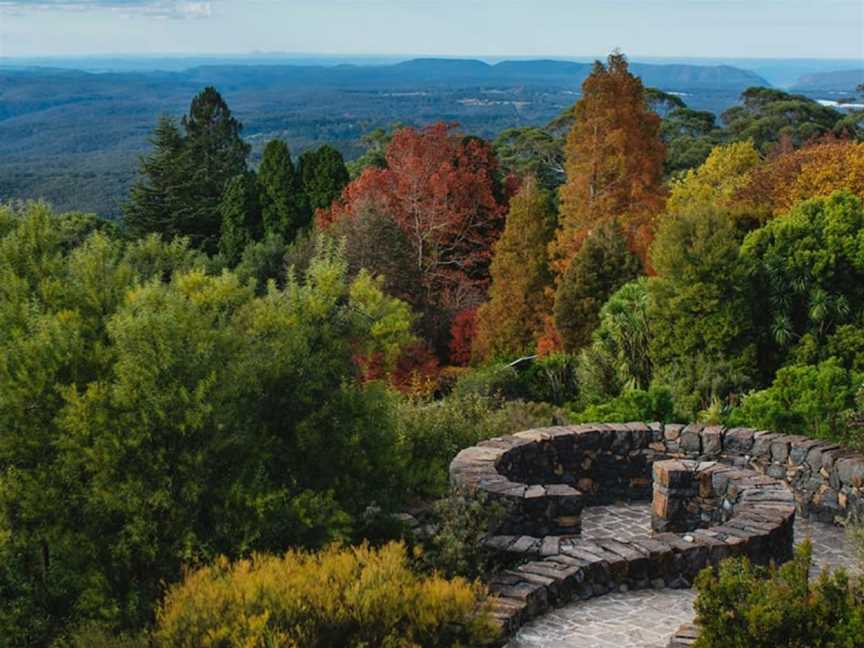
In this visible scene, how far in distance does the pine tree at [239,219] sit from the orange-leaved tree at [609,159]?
1487 centimetres

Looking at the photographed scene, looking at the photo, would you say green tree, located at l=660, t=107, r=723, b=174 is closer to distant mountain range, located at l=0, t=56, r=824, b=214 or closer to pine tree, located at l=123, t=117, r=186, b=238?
distant mountain range, located at l=0, t=56, r=824, b=214

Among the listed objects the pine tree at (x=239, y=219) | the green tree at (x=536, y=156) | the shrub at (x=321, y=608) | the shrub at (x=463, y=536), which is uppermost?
the green tree at (x=536, y=156)

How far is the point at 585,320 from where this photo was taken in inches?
883

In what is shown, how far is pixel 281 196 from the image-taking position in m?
37.6

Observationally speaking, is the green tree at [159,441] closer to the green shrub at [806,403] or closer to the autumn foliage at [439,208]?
the green shrub at [806,403]

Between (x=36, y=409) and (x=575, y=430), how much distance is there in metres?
5.81

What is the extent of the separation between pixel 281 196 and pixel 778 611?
32870 millimetres

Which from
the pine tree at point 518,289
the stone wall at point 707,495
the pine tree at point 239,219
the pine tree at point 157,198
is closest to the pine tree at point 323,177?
the pine tree at point 239,219

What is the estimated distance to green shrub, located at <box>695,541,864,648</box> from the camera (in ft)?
20.2

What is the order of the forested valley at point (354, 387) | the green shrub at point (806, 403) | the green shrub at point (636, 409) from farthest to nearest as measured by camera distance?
the green shrub at point (636, 409) < the green shrub at point (806, 403) < the forested valley at point (354, 387)

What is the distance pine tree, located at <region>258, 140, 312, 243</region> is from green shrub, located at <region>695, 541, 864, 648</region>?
101 ft

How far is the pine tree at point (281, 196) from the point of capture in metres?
37.0

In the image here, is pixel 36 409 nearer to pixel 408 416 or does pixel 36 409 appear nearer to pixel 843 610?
pixel 408 416

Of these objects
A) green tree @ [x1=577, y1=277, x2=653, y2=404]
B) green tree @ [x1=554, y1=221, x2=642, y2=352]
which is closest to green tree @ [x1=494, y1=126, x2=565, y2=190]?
green tree @ [x1=554, y1=221, x2=642, y2=352]
